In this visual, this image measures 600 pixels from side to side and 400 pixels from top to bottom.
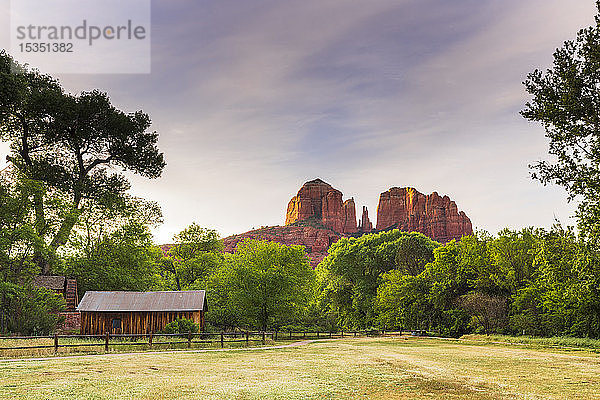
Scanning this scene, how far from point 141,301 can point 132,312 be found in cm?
128

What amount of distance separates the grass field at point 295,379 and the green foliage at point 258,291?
26314mm

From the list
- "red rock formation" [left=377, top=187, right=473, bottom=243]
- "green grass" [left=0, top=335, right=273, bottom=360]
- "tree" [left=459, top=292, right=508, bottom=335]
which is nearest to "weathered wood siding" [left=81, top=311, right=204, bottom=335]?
"green grass" [left=0, top=335, right=273, bottom=360]

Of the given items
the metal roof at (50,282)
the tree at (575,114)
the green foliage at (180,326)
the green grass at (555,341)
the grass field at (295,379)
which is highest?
the tree at (575,114)

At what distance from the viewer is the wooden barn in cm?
3797

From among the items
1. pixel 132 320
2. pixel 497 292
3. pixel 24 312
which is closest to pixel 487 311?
pixel 497 292

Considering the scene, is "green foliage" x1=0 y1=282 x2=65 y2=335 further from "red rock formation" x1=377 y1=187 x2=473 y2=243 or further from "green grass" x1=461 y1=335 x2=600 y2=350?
"red rock formation" x1=377 y1=187 x2=473 y2=243

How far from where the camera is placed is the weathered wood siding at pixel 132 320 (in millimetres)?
37812

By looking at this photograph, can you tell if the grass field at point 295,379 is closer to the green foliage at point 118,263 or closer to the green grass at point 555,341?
the green grass at point 555,341

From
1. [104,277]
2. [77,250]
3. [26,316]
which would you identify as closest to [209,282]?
[104,277]

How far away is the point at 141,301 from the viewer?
3972 cm

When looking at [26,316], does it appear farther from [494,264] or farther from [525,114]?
[494,264]

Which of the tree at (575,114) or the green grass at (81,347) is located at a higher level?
the tree at (575,114)

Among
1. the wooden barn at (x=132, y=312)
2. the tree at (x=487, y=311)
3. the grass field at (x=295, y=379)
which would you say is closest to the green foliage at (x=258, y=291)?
the wooden barn at (x=132, y=312)

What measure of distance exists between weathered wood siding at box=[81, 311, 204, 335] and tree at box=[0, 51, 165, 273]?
7807 mm
